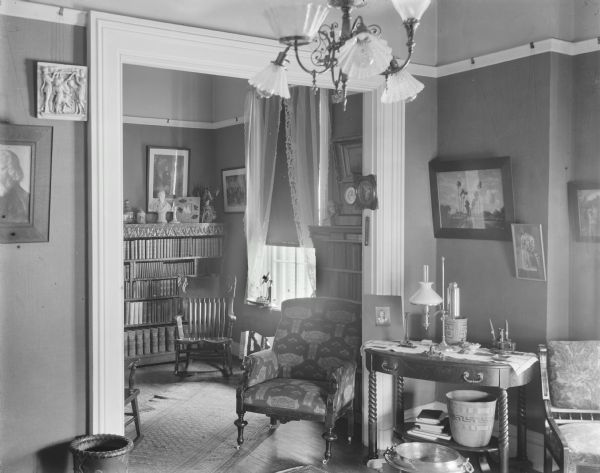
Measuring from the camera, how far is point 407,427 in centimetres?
515

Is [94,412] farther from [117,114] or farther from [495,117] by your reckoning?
[495,117]

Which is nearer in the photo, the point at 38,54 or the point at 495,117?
the point at 38,54

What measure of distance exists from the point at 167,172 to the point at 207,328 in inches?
88.2

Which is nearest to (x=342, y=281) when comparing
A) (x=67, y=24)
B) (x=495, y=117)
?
(x=495, y=117)

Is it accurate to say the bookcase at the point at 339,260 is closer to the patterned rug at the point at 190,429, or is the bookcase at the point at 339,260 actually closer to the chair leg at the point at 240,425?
the patterned rug at the point at 190,429

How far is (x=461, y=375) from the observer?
15.1ft

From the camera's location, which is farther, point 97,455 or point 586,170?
point 586,170

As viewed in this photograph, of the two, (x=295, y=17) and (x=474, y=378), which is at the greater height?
(x=295, y=17)

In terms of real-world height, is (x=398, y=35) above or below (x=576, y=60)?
above

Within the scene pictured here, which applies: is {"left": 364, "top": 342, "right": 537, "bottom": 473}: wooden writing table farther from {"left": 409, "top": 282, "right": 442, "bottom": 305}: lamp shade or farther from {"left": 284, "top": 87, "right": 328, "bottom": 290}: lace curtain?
{"left": 284, "top": 87, "right": 328, "bottom": 290}: lace curtain

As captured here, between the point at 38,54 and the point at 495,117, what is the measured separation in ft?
10.9

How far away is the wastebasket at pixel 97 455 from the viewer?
395 centimetres

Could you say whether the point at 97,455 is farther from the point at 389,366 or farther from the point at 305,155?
the point at 305,155

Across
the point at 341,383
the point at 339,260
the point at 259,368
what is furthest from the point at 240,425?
the point at 339,260
